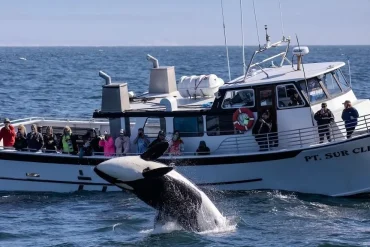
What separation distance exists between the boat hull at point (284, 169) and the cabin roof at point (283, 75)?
78.5 inches

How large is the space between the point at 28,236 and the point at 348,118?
8.89 meters

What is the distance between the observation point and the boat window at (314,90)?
78.7 feet

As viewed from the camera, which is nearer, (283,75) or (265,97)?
(265,97)

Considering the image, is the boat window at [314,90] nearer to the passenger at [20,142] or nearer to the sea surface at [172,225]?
the sea surface at [172,225]

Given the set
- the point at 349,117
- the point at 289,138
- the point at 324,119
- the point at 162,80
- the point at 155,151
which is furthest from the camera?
the point at 162,80

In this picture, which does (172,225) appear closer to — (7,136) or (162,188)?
(162,188)

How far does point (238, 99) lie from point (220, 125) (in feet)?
2.90

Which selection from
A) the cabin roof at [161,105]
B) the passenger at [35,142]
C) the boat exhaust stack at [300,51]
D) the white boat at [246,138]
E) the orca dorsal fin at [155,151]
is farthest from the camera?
the passenger at [35,142]

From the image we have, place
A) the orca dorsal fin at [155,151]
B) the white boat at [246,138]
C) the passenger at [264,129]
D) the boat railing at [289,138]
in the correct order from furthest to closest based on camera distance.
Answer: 1. the passenger at [264,129]
2. the white boat at [246,138]
3. the boat railing at [289,138]
4. the orca dorsal fin at [155,151]

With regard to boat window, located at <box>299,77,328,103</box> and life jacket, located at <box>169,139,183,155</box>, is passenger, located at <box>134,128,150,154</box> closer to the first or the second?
life jacket, located at <box>169,139,183,155</box>

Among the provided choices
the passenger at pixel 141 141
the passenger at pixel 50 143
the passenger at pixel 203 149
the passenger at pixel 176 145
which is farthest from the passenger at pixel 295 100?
the passenger at pixel 50 143

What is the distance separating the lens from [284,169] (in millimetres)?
23703

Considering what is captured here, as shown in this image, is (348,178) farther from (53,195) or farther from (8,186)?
(8,186)

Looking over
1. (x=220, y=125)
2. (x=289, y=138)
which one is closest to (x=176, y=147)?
(x=220, y=125)
